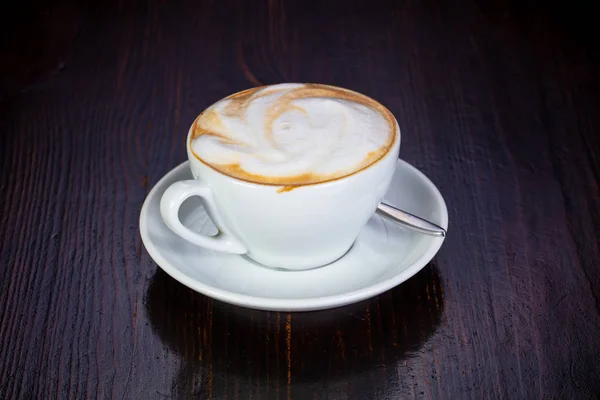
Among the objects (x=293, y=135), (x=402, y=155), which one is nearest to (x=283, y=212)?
(x=293, y=135)

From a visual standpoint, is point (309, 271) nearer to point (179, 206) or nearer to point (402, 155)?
point (179, 206)

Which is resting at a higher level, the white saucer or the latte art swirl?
the latte art swirl

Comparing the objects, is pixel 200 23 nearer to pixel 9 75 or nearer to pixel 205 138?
pixel 9 75

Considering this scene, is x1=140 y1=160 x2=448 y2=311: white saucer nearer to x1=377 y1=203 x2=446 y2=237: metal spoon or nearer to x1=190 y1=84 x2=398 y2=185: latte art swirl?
x1=377 y1=203 x2=446 y2=237: metal spoon

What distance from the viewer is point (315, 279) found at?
92cm

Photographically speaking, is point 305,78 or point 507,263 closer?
point 507,263

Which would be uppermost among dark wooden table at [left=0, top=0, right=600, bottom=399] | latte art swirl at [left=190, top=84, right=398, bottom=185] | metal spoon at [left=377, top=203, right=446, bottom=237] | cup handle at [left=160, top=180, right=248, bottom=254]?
latte art swirl at [left=190, top=84, right=398, bottom=185]

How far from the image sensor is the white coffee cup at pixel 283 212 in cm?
83

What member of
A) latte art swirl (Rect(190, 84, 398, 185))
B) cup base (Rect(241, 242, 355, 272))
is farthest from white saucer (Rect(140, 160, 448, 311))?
latte art swirl (Rect(190, 84, 398, 185))

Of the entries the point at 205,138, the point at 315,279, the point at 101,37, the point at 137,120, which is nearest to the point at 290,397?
the point at 315,279

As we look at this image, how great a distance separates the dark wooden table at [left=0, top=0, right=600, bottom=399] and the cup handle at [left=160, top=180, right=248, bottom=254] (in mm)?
73

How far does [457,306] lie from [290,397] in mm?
248

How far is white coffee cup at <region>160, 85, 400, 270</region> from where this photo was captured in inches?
32.5

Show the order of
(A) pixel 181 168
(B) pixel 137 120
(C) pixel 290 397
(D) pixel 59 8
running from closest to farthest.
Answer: (C) pixel 290 397 → (A) pixel 181 168 → (B) pixel 137 120 → (D) pixel 59 8
